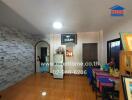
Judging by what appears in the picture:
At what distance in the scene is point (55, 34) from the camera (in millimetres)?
5918

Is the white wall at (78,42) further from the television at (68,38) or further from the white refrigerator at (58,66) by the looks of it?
→ the white refrigerator at (58,66)

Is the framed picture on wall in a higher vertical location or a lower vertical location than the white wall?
lower

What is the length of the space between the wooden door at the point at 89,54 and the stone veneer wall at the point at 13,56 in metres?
2.92

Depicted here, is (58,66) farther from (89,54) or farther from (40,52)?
(40,52)

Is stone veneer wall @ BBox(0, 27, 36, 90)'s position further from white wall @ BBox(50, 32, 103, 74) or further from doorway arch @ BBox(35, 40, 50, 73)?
white wall @ BBox(50, 32, 103, 74)

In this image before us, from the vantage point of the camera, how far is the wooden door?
5406 millimetres

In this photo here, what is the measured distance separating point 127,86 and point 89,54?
15.2ft

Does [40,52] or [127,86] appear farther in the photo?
[40,52]

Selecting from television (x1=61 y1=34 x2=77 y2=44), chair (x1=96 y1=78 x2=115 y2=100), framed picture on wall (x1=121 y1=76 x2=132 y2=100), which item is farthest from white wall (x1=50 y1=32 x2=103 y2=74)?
framed picture on wall (x1=121 y1=76 x2=132 y2=100)

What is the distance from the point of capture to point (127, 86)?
880 mm

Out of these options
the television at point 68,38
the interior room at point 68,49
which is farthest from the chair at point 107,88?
the television at point 68,38

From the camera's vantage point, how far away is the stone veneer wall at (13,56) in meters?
3.59

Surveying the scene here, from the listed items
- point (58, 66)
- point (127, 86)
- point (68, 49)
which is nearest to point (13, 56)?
point (58, 66)

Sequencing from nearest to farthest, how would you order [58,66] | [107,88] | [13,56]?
[107,88]
[13,56]
[58,66]
